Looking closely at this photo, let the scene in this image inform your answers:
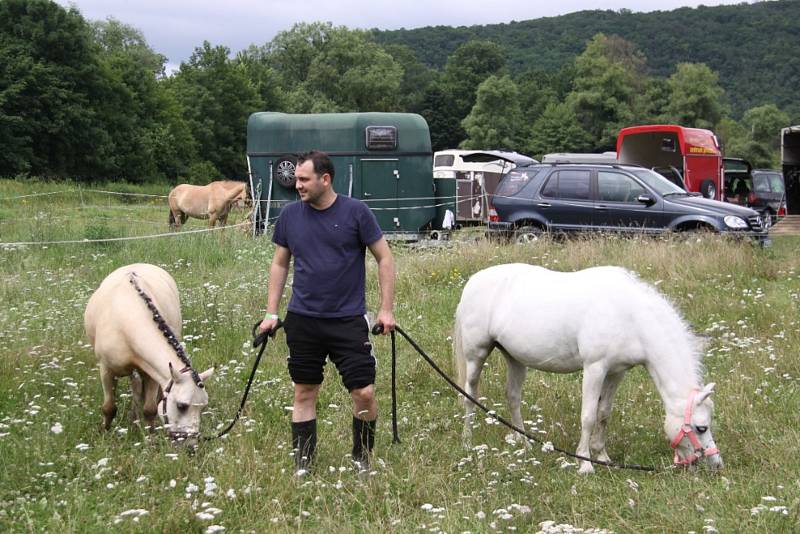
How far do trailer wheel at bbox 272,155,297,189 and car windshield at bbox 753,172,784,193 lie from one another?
1491cm

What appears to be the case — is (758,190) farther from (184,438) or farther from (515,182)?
(184,438)

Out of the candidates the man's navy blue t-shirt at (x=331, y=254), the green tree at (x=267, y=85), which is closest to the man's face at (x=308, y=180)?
the man's navy blue t-shirt at (x=331, y=254)

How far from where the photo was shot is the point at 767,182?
2609 centimetres

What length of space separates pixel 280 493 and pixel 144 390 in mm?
1897

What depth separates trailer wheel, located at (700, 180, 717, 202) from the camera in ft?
71.6

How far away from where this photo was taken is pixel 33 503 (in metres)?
4.62

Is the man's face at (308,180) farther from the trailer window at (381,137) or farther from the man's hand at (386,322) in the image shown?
the trailer window at (381,137)

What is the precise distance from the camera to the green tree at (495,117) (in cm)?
7181

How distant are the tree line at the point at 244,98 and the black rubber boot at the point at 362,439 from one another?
34757 millimetres

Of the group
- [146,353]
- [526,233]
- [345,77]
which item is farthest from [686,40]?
[146,353]

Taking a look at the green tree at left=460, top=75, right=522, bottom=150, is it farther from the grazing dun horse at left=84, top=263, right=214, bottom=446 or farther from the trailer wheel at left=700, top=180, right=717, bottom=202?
the grazing dun horse at left=84, top=263, right=214, bottom=446

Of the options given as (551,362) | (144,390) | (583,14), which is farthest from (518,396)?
(583,14)

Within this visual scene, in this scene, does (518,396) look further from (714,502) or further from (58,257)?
(58,257)

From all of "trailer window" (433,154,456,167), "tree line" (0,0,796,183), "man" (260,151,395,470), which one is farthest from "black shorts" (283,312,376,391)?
"tree line" (0,0,796,183)
